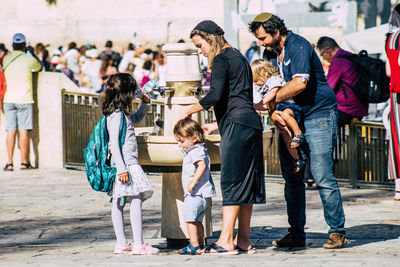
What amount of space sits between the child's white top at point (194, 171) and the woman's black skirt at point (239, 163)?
7.3 inches

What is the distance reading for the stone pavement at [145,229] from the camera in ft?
21.0

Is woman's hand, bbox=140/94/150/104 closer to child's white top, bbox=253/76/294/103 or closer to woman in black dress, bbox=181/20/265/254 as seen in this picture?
Answer: woman in black dress, bbox=181/20/265/254

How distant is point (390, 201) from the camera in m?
9.77

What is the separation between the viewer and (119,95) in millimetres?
6836

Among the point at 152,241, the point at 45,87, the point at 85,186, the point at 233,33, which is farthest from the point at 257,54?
the point at 152,241

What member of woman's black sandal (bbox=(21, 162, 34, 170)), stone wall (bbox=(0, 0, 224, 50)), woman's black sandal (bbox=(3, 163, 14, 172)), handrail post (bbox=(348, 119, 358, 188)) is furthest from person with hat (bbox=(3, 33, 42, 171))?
stone wall (bbox=(0, 0, 224, 50))

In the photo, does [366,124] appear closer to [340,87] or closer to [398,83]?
[340,87]

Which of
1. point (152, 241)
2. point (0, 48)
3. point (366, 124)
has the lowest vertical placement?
point (152, 241)

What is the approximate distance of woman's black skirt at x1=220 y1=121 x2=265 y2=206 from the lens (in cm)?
652

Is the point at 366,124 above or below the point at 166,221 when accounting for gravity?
above

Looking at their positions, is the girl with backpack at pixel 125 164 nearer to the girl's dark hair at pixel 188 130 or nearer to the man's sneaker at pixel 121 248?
the man's sneaker at pixel 121 248

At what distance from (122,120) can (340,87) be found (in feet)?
14.9

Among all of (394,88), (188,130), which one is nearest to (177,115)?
(188,130)

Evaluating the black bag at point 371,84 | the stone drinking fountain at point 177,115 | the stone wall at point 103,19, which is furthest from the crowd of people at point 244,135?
the stone wall at point 103,19
